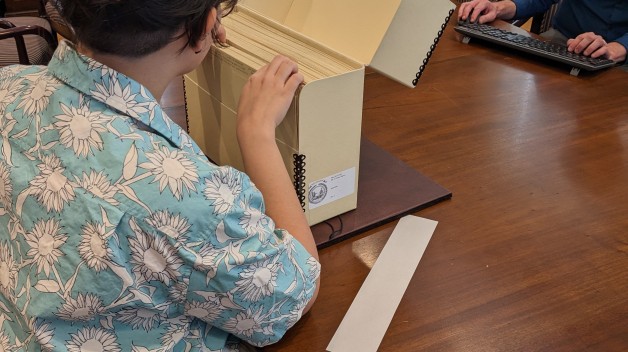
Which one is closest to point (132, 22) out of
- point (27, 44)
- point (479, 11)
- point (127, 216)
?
point (127, 216)

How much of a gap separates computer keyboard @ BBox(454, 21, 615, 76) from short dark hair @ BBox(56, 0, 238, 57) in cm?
106

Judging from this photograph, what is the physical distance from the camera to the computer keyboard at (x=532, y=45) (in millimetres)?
1449

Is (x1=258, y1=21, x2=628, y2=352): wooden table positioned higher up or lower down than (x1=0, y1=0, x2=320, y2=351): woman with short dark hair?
lower down

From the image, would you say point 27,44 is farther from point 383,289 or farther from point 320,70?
point 383,289

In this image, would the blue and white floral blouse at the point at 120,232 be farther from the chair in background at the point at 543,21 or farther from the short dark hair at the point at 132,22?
the chair in background at the point at 543,21

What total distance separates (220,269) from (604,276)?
0.55 meters

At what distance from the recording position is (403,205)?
99 centimetres

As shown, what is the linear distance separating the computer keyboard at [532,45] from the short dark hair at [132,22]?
1.06 metres

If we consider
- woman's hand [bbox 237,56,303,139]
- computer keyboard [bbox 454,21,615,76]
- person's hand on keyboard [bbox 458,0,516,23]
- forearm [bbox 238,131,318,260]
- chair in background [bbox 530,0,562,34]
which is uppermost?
woman's hand [bbox 237,56,303,139]

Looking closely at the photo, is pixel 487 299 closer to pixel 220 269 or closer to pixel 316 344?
pixel 316 344

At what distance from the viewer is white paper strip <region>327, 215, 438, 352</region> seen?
0.75 m

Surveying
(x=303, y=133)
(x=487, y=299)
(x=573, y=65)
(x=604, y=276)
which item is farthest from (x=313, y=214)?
(x=573, y=65)

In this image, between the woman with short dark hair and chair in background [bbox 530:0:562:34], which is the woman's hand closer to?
the woman with short dark hair

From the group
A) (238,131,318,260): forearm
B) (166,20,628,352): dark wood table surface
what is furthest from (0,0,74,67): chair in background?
(238,131,318,260): forearm
